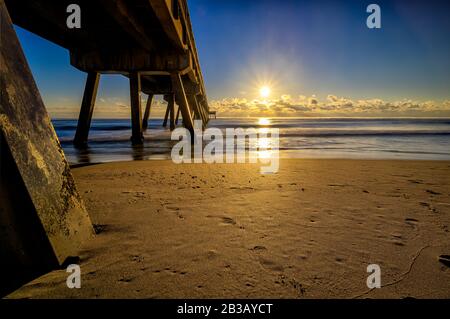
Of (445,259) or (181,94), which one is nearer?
(445,259)

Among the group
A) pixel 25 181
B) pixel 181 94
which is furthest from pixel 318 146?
pixel 25 181

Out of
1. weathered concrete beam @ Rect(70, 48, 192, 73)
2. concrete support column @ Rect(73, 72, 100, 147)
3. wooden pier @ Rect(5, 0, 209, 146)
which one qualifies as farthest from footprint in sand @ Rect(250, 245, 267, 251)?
concrete support column @ Rect(73, 72, 100, 147)

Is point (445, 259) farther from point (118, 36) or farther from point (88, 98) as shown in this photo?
point (88, 98)

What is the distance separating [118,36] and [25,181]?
26.6 feet

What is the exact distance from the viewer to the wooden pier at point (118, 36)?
595cm

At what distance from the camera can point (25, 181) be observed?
1.48 m

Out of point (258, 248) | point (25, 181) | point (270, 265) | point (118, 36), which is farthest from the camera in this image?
point (118, 36)

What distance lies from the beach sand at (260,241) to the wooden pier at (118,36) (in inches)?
179

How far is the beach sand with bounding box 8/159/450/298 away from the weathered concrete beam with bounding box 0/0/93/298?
170 millimetres

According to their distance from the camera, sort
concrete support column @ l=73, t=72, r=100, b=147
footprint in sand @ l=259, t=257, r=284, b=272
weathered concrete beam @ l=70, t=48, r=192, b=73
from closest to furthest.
Result: footprint in sand @ l=259, t=257, r=284, b=272
weathered concrete beam @ l=70, t=48, r=192, b=73
concrete support column @ l=73, t=72, r=100, b=147

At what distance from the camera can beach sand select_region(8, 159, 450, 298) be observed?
4.88 feet

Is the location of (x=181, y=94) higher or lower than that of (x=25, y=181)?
higher

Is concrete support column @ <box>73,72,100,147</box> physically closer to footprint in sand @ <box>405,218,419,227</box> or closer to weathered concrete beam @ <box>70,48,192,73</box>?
weathered concrete beam @ <box>70,48,192,73</box>

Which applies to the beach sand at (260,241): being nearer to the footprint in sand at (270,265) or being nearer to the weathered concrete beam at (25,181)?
the footprint in sand at (270,265)
